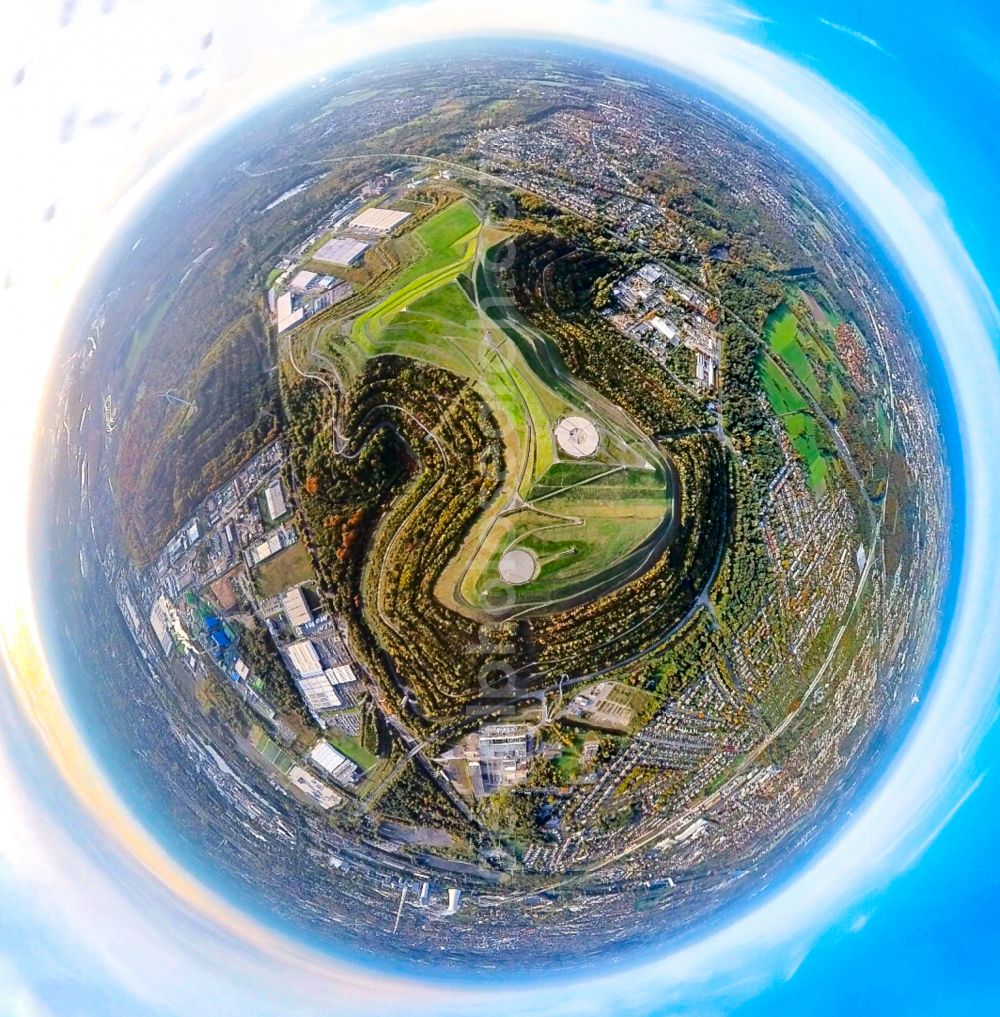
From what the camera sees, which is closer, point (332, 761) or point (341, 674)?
point (341, 674)

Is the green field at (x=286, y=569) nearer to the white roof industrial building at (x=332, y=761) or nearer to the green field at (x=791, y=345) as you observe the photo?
the white roof industrial building at (x=332, y=761)

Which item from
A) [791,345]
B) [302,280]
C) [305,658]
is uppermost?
[791,345]

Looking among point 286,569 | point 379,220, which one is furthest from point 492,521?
point 379,220

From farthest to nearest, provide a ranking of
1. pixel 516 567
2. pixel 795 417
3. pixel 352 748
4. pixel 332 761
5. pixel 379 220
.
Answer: pixel 795 417, pixel 379 220, pixel 332 761, pixel 352 748, pixel 516 567

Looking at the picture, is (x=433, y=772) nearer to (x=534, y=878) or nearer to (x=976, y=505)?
(x=534, y=878)

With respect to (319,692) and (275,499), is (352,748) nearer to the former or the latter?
(319,692)

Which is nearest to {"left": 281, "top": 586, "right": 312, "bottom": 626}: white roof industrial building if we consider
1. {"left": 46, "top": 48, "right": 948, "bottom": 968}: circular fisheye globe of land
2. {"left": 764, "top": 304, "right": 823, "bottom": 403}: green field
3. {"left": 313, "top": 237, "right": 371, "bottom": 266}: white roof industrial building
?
{"left": 46, "top": 48, "right": 948, "bottom": 968}: circular fisheye globe of land

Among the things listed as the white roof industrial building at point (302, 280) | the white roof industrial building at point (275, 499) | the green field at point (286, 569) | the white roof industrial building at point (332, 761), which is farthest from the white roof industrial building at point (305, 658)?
the white roof industrial building at point (302, 280)
